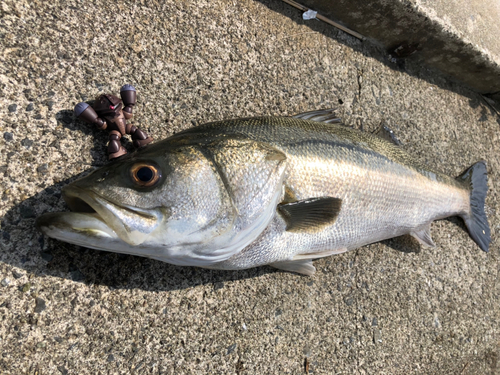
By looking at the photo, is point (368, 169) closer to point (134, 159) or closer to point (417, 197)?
point (417, 197)

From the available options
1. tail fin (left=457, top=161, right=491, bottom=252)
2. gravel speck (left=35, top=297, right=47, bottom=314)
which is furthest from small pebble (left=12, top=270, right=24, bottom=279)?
tail fin (left=457, top=161, right=491, bottom=252)

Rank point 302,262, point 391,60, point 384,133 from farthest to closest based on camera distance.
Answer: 1. point 391,60
2. point 384,133
3. point 302,262

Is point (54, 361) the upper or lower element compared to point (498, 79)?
lower

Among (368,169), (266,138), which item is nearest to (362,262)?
(368,169)

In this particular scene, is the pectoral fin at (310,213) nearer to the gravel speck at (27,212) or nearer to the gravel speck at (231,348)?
the gravel speck at (231,348)

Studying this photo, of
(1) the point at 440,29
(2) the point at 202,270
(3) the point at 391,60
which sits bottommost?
(2) the point at 202,270

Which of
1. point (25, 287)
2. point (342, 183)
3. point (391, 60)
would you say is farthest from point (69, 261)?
point (391, 60)

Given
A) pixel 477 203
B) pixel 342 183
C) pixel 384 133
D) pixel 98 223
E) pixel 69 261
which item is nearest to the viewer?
pixel 98 223

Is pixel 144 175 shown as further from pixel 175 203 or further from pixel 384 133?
pixel 384 133

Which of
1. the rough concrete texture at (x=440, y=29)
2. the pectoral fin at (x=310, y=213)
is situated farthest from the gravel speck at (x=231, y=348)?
the rough concrete texture at (x=440, y=29)
